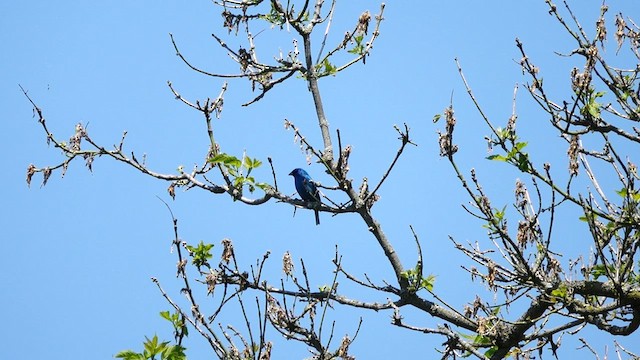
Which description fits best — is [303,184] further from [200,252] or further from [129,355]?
[129,355]

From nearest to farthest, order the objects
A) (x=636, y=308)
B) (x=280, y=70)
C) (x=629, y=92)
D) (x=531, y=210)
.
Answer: (x=636, y=308) < (x=531, y=210) < (x=629, y=92) < (x=280, y=70)

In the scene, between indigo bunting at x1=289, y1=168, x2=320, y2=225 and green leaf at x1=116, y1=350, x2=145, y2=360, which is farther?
indigo bunting at x1=289, y1=168, x2=320, y2=225

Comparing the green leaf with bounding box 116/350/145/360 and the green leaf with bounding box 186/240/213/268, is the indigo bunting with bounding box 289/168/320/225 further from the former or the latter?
the green leaf with bounding box 116/350/145/360

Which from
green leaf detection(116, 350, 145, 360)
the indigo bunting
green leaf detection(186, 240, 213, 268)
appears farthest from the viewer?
the indigo bunting

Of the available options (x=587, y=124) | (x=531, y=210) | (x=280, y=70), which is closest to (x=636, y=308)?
(x=531, y=210)

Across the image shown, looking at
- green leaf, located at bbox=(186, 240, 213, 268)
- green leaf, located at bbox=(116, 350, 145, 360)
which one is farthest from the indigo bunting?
green leaf, located at bbox=(116, 350, 145, 360)

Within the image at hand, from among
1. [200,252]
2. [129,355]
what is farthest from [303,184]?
[129,355]

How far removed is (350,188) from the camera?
24.3 ft

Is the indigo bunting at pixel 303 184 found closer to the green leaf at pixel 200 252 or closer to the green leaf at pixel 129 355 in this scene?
the green leaf at pixel 200 252

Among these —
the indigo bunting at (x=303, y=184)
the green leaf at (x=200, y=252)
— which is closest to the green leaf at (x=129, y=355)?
the green leaf at (x=200, y=252)

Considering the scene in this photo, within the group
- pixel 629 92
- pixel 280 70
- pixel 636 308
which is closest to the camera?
pixel 636 308

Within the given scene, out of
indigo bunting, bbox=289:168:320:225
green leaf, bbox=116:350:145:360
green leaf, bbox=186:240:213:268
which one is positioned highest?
indigo bunting, bbox=289:168:320:225

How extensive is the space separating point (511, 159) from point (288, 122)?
200 cm

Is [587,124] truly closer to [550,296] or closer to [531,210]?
[531,210]
